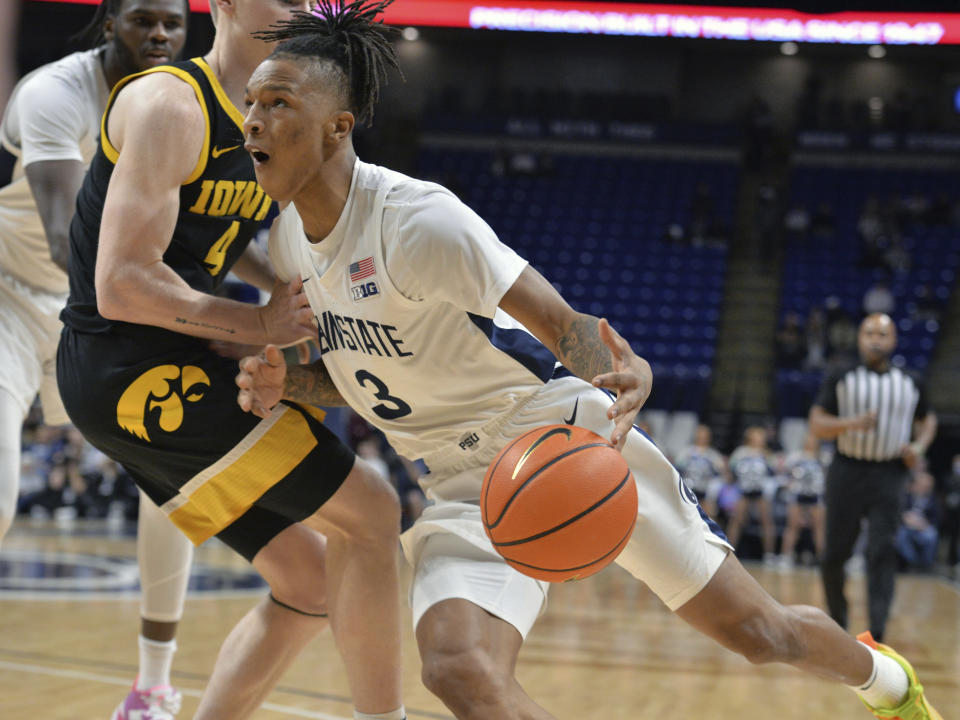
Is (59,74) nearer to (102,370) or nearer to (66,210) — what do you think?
(66,210)

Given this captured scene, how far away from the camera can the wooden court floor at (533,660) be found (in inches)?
182

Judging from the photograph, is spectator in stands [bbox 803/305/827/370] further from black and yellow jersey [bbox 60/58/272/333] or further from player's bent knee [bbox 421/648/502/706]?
player's bent knee [bbox 421/648/502/706]

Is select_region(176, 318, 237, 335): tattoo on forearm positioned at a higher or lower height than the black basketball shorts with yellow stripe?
higher

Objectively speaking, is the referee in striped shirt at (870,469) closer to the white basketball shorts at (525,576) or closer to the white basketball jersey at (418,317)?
the white basketball shorts at (525,576)

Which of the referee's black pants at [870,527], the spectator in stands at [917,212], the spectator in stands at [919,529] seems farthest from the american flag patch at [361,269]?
the spectator in stands at [917,212]

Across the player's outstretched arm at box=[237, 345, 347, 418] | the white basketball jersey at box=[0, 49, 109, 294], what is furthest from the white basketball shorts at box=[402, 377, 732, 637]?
the white basketball jersey at box=[0, 49, 109, 294]

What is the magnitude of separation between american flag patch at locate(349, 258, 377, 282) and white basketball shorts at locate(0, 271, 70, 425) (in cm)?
141

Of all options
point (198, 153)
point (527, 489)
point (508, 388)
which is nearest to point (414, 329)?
point (508, 388)

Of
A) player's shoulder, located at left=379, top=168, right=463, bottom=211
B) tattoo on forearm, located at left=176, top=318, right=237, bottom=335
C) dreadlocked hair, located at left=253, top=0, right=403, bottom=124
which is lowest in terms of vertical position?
tattoo on forearm, located at left=176, top=318, right=237, bottom=335

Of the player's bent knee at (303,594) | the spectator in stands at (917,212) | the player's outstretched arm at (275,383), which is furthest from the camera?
the spectator in stands at (917,212)

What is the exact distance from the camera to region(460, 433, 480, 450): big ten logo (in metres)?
2.83

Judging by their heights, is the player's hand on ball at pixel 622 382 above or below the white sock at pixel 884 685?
Result: above

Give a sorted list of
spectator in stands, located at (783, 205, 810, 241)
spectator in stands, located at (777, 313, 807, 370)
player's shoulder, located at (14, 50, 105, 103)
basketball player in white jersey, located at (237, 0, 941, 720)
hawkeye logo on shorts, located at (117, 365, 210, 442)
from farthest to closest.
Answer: spectator in stands, located at (783, 205, 810, 241), spectator in stands, located at (777, 313, 807, 370), player's shoulder, located at (14, 50, 105, 103), hawkeye logo on shorts, located at (117, 365, 210, 442), basketball player in white jersey, located at (237, 0, 941, 720)

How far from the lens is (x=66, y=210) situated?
3330 millimetres
